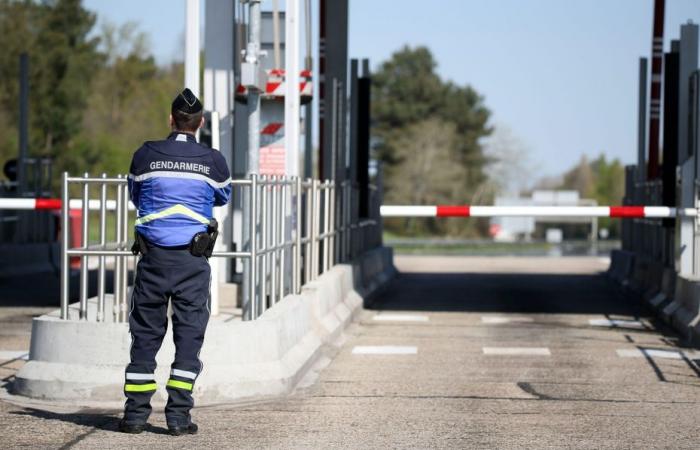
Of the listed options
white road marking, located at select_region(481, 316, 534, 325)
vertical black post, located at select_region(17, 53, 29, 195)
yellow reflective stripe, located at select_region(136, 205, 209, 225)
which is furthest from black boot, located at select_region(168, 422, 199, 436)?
vertical black post, located at select_region(17, 53, 29, 195)

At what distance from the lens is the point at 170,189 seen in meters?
8.77

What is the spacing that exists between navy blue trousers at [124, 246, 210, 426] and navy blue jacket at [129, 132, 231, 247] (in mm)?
126

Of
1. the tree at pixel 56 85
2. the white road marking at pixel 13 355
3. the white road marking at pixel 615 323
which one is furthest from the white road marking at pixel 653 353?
the tree at pixel 56 85

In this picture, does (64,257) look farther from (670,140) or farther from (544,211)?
(670,140)

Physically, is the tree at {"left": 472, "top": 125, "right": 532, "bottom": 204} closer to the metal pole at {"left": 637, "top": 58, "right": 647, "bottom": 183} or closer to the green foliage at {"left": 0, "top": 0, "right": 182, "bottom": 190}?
the green foliage at {"left": 0, "top": 0, "right": 182, "bottom": 190}

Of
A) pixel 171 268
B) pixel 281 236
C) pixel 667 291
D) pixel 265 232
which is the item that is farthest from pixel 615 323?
pixel 171 268

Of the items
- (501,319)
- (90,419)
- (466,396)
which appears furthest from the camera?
(501,319)

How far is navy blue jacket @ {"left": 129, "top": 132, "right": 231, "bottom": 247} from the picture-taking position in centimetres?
875

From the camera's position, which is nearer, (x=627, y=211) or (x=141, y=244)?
(x=141, y=244)

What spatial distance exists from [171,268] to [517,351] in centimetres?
615

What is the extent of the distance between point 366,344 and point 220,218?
2.46 metres

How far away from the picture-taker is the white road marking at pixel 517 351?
13.9 meters

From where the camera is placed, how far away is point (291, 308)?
1204cm

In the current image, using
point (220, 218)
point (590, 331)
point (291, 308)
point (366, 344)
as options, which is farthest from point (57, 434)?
point (590, 331)
